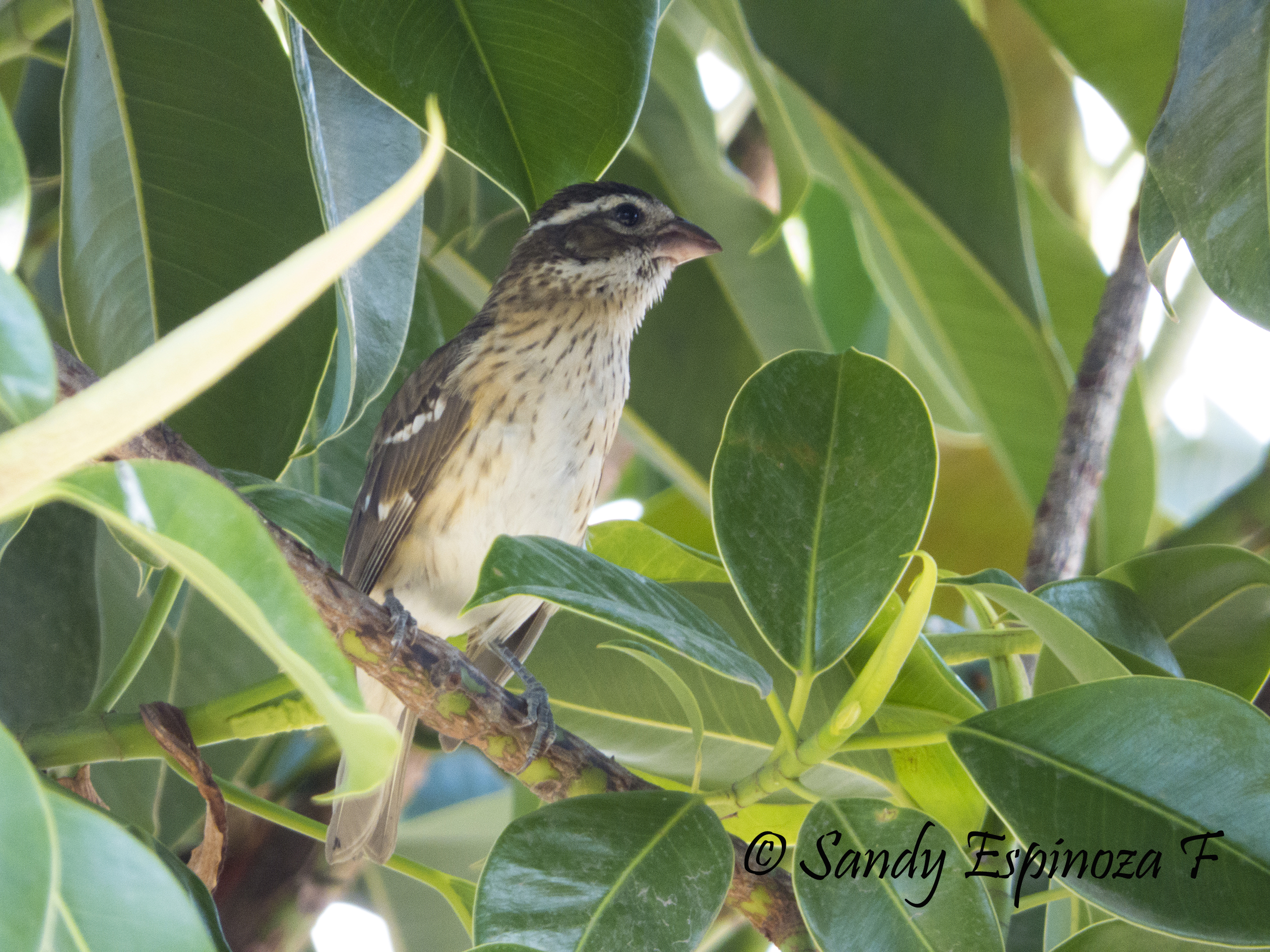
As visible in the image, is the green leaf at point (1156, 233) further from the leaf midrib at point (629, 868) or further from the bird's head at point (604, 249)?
the bird's head at point (604, 249)

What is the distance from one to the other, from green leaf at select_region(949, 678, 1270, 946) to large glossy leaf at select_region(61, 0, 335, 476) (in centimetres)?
94

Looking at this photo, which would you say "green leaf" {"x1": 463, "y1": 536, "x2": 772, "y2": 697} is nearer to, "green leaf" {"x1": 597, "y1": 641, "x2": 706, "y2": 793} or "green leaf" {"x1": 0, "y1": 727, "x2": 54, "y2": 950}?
"green leaf" {"x1": 597, "y1": 641, "x2": 706, "y2": 793}

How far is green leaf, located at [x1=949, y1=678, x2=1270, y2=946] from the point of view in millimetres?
919

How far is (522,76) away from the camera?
1199mm

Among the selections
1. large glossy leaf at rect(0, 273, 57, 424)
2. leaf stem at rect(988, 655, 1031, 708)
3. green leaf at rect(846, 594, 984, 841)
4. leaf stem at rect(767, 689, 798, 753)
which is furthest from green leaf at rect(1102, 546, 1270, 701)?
large glossy leaf at rect(0, 273, 57, 424)

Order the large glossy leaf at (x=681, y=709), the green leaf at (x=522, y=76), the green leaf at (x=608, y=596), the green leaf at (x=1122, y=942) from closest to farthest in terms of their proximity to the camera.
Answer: the green leaf at (x=608, y=596) → the green leaf at (x=1122, y=942) → the green leaf at (x=522, y=76) → the large glossy leaf at (x=681, y=709)

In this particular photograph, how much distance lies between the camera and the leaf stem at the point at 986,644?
1164 millimetres

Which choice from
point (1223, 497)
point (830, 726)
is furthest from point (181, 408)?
point (1223, 497)

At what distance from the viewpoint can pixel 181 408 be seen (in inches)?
53.9

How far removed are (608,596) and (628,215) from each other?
1553mm

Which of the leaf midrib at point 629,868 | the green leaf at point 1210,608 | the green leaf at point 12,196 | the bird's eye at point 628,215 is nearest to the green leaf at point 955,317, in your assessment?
the bird's eye at point 628,215

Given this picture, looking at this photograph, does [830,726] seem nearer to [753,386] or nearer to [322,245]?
[753,386]

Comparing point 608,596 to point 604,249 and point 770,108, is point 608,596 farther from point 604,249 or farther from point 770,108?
point 604,249

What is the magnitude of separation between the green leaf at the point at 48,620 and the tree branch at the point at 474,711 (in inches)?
26.4
